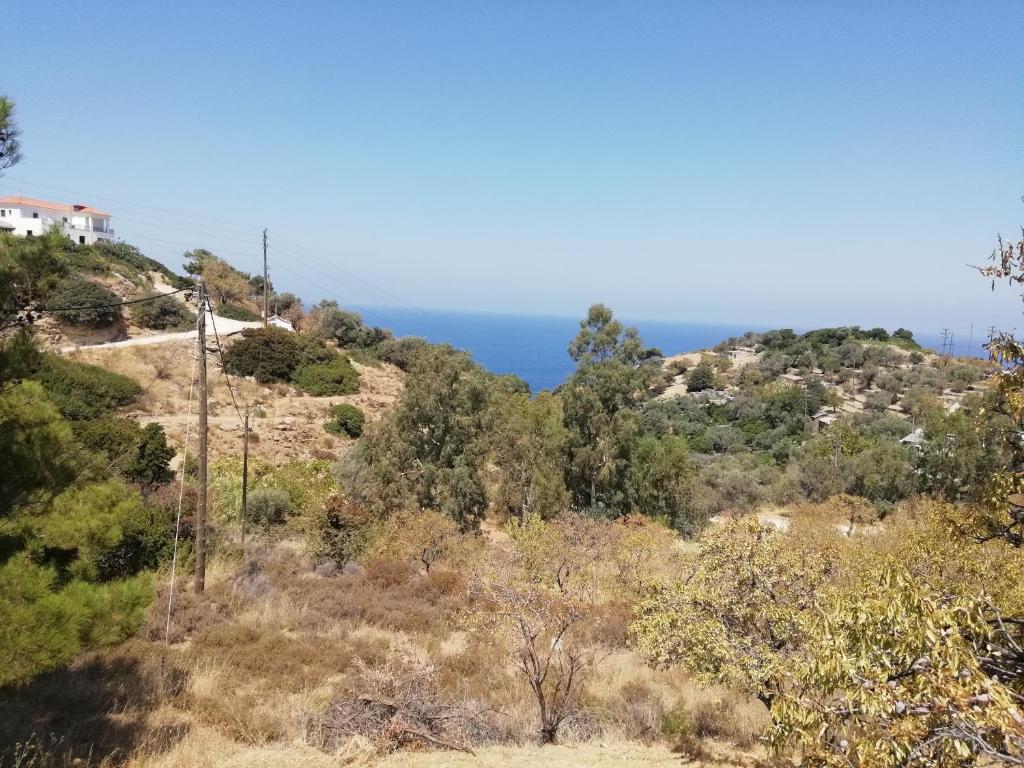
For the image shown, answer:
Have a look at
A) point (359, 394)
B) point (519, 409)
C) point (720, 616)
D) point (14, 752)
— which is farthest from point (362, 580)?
point (359, 394)

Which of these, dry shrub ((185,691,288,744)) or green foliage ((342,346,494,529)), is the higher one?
green foliage ((342,346,494,529))

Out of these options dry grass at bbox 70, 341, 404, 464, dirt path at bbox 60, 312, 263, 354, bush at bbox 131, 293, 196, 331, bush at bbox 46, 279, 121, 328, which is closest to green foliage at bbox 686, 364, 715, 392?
dry grass at bbox 70, 341, 404, 464

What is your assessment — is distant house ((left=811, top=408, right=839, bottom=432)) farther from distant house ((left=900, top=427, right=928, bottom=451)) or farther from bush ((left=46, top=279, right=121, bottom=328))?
bush ((left=46, top=279, right=121, bottom=328))

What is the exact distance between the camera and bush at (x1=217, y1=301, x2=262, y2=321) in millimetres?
50906

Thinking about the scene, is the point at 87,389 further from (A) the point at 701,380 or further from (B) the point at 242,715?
(A) the point at 701,380

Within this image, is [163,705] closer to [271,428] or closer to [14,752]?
[14,752]

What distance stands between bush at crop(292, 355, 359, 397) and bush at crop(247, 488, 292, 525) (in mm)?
18346

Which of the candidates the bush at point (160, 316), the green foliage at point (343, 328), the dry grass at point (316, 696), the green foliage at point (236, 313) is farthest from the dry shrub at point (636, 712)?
the green foliage at point (236, 313)

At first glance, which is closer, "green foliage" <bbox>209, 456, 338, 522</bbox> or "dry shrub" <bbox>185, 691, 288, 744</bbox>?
"dry shrub" <bbox>185, 691, 288, 744</bbox>

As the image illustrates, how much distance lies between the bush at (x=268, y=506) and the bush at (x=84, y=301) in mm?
22566

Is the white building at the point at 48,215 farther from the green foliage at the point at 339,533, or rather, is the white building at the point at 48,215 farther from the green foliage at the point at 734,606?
the green foliage at the point at 734,606

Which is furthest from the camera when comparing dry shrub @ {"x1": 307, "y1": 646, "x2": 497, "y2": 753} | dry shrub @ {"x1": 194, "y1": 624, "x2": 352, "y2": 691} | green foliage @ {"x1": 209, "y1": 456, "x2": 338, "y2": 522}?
green foliage @ {"x1": 209, "y1": 456, "x2": 338, "y2": 522}

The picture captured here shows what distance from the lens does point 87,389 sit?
29031mm

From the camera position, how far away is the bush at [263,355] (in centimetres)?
3897
